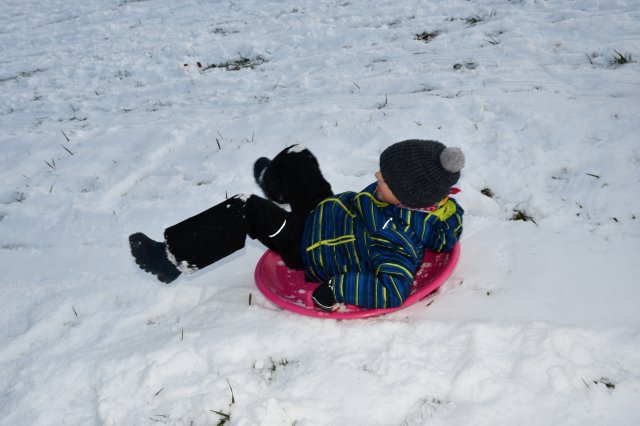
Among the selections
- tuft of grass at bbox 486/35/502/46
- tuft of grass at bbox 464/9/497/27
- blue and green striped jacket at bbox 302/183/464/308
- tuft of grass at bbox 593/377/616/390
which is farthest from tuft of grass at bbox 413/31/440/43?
tuft of grass at bbox 593/377/616/390

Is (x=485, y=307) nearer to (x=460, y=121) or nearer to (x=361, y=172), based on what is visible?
(x=361, y=172)

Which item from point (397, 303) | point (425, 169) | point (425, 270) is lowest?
point (425, 270)

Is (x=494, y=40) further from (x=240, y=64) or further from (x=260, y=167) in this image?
(x=260, y=167)

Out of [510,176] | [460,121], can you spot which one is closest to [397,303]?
[510,176]

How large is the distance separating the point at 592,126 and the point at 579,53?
1.15m

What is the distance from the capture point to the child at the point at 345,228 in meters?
2.44

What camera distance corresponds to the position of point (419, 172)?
2393 millimetres

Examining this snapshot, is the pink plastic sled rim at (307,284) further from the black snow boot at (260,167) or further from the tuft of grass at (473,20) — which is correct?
the tuft of grass at (473,20)

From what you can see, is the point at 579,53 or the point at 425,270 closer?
the point at 425,270

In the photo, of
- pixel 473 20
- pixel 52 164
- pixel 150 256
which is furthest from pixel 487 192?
pixel 52 164

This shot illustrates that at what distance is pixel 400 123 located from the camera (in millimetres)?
4039

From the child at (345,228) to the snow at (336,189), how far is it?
0.21 metres

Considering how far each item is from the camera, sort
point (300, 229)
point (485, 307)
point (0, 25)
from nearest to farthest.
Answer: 1. point (485, 307)
2. point (300, 229)
3. point (0, 25)

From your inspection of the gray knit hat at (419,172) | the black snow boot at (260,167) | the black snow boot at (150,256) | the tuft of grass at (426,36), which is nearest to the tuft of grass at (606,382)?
the gray knit hat at (419,172)
